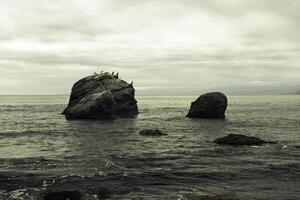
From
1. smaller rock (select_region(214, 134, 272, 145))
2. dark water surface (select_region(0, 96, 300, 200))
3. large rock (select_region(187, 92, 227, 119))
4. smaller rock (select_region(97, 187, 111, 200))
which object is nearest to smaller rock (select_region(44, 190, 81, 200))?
dark water surface (select_region(0, 96, 300, 200))

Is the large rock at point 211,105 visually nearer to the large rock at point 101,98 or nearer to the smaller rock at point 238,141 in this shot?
the large rock at point 101,98

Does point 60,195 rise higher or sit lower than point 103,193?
higher

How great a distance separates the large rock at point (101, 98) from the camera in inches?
2847

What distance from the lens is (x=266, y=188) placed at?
70.6 feet

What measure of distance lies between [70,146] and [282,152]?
19.0 m

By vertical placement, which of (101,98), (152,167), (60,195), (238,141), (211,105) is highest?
(101,98)

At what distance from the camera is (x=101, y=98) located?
235 feet

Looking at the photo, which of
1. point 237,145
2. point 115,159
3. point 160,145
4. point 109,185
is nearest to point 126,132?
point 160,145

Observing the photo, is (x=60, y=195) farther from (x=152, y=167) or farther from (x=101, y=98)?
(x=101, y=98)

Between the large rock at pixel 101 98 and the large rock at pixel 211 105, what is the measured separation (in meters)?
16.2

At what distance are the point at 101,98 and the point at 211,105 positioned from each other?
2012 cm

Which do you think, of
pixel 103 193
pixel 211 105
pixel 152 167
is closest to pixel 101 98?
pixel 211 105

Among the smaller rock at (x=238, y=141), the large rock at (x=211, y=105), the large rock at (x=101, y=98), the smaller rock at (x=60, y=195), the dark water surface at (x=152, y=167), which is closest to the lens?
the smaller rock at (x=60, y=195)

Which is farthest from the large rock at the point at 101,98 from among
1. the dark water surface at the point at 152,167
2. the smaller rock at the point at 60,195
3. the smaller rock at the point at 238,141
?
the smaller rock at the point at 60,195
